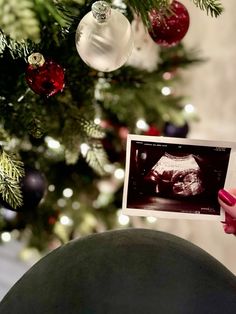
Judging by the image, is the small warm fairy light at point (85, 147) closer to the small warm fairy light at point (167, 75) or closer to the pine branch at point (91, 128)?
the pine branch at point (91, 128)

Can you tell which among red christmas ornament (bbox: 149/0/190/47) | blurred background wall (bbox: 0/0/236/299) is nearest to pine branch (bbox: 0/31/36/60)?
red christmas ornament (bbox: 149/0/190/47)

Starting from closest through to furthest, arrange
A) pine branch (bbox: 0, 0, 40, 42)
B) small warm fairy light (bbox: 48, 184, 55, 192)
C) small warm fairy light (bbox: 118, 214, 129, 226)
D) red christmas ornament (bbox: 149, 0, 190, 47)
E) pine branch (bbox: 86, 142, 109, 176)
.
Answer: pine branch (bbox: 0, 0, 40, 42) → red christmas ornament (bbox: 149, 0, 190, 47) → pine branch (bbox: 86, 142, 109, 176) → small warm fairy light (bbox: 48, 184, 55, 192) → small warm fairy light (bbox: 118, 214, 129, 226)

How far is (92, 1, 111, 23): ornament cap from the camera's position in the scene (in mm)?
732

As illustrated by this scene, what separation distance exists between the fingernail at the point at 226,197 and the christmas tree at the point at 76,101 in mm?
241

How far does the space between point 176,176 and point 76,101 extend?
0.35 metres

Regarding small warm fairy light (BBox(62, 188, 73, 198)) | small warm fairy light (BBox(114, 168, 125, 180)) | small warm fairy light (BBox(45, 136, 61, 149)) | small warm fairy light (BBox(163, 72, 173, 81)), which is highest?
small warm fairy light (BBox(163, 72, 173, 81))

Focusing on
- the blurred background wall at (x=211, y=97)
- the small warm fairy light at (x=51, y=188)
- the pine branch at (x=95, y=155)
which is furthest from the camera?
the blurred background wall at (x=211, y=97)

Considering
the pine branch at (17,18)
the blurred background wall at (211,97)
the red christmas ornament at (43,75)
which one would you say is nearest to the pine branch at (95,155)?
the red christmas ornament at (43,75)

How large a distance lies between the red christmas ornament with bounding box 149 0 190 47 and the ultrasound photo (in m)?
0.21

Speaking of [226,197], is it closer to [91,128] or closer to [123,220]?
[91,128]

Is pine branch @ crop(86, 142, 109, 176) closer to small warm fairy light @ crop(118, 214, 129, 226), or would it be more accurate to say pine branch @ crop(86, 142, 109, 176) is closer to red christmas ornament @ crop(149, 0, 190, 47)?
red christmas ornament @ crop(149, 0, 190, 47)

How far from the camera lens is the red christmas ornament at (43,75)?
0.77m

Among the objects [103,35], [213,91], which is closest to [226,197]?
[103,35]

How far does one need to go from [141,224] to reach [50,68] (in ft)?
3.55
